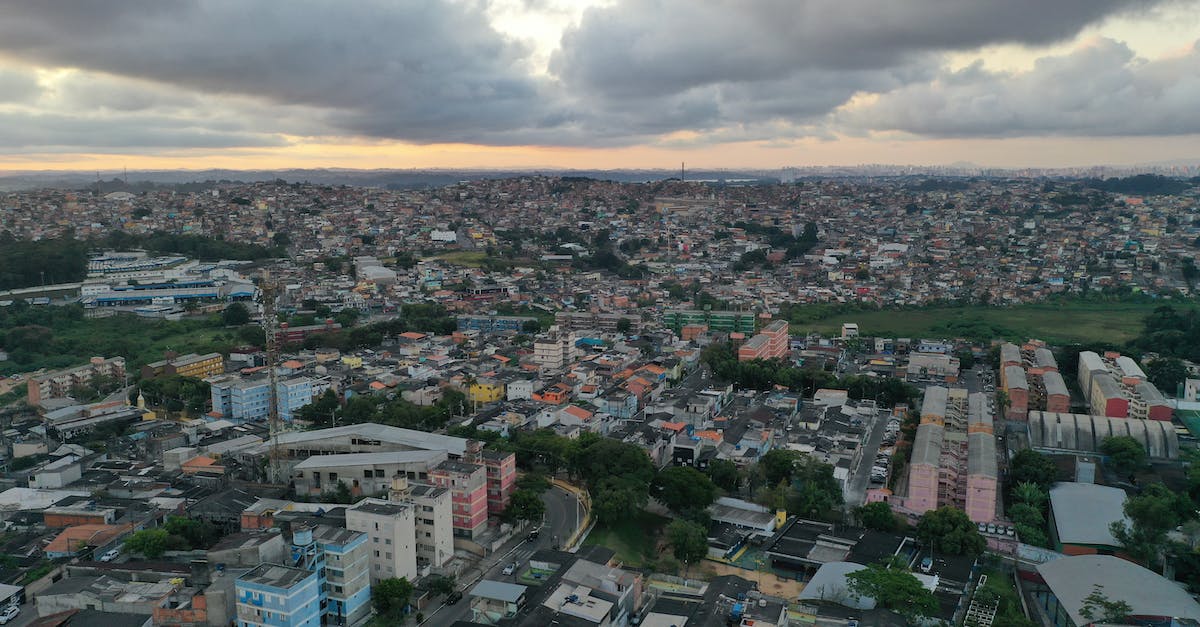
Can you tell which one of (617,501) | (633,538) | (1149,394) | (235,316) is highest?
(235,316)

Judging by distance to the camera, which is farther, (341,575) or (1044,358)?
(1044,358)

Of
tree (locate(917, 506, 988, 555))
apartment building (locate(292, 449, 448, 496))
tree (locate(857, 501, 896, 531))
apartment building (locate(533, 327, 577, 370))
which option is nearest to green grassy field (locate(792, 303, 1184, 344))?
apartment building (locate(533, 327, 577, 370))

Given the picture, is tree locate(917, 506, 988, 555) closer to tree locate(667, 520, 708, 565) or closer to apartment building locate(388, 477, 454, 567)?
tree locate(667, 520, 708, 565)

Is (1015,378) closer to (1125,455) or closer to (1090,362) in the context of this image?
(1090,362)

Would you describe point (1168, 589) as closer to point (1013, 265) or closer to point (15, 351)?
point (15, 351)

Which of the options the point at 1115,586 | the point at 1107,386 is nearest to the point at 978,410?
the point at 1107,386

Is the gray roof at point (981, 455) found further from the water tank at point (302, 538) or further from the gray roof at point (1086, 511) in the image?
the water tank at point (302, 538)

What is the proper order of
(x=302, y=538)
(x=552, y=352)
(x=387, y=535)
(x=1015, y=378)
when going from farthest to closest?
(x=552, y=352) → (x=1015, y=378) → (x=387, y=535) → (x=302, y=538)
